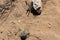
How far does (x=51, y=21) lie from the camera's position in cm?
334

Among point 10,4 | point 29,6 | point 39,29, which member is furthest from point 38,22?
point 10,4

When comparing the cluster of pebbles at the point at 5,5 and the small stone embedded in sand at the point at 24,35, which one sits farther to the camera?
the cluster of pebbles at the point at 5,5

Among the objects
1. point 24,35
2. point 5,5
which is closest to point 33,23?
point 24,35

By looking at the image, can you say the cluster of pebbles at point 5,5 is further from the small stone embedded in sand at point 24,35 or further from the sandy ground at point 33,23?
the small stone embedded in sand at point 24,35

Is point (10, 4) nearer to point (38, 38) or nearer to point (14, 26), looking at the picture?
point (14, 26)

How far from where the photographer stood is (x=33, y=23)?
11.0ft

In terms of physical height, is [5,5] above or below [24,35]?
above

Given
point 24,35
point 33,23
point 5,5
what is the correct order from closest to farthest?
point 24,35
point 33,23
point 5,5

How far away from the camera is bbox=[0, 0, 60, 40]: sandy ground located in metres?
3.22

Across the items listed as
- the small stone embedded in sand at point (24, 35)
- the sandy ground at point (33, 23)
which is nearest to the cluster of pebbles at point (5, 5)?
the sandy ground at point (33, 23)

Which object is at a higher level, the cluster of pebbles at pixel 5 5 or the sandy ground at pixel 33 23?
the cluster of pebbles at pixel 5 5

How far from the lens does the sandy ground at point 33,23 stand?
127 inches

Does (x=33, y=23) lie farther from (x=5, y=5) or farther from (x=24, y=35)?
(x=5, y=5)

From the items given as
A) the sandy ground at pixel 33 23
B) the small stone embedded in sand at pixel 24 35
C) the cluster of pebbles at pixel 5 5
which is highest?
the cluster of pebbles at pixel 5 5
